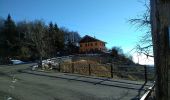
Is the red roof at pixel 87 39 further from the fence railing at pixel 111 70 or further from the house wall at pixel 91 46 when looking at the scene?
the fence railing at pixel 111 70

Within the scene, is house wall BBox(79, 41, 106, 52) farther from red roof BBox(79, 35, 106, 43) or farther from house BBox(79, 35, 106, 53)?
red roof BBox(79, 35, 106, 43)

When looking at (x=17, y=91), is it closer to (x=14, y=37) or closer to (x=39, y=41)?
(x=39, y=41)

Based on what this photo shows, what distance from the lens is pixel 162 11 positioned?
308 cm

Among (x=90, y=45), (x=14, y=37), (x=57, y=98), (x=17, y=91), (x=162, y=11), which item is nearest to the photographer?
(x=162, y=11)

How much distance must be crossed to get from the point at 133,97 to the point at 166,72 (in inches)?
446

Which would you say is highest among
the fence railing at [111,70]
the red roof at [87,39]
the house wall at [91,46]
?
the red roof at [87,39]

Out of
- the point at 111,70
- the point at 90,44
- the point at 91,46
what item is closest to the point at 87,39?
the point at 90,44

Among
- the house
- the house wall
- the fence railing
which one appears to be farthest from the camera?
the house

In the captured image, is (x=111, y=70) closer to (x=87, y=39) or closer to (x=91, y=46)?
(x=87, y=39)

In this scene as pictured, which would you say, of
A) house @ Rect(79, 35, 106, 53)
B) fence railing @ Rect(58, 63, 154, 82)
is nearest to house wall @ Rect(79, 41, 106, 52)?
house @ Rect(79, 35, 106, 53)

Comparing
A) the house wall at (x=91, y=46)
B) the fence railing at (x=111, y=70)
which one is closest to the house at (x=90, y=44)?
the house wall at (x=91, y=46)

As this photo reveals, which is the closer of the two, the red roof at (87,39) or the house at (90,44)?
the house at (90,44)

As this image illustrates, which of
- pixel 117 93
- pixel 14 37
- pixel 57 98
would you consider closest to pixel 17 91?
pixel 57 98

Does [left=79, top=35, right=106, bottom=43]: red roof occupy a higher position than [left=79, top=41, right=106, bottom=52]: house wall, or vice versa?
[left=79, top=35, right=106, bottom=43]: red roof
